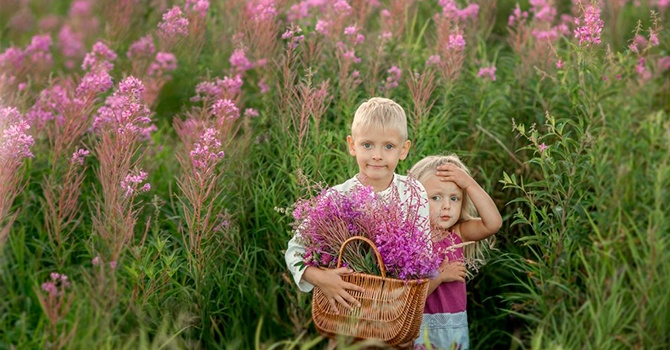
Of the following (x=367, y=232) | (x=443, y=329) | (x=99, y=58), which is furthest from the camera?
(x=99, y=58)

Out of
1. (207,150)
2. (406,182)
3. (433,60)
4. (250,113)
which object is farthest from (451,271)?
(433,60)

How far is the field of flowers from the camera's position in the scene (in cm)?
439

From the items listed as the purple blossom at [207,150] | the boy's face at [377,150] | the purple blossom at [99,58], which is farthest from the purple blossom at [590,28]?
the purple blossom at [99,58]

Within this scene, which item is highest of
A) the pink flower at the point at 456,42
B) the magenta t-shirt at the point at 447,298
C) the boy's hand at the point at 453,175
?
the pink flower at the point at 456,42

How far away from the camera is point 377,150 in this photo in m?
4.58

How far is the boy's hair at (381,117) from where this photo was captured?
179 inches

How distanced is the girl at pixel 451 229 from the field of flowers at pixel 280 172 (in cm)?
22

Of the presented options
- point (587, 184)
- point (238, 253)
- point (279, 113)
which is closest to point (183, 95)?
point (279, 113)

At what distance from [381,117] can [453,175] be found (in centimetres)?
62

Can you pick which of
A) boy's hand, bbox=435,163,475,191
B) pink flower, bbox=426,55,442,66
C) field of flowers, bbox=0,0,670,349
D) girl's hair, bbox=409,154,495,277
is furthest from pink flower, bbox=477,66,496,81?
boy's hand, bbox=435,163,475,191

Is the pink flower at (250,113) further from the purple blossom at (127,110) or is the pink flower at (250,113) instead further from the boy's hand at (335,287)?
the boy's hand at (335,287)

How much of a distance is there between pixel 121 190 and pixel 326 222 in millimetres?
1129

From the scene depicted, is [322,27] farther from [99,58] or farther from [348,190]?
[348,190]

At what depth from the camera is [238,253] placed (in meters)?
5.43
